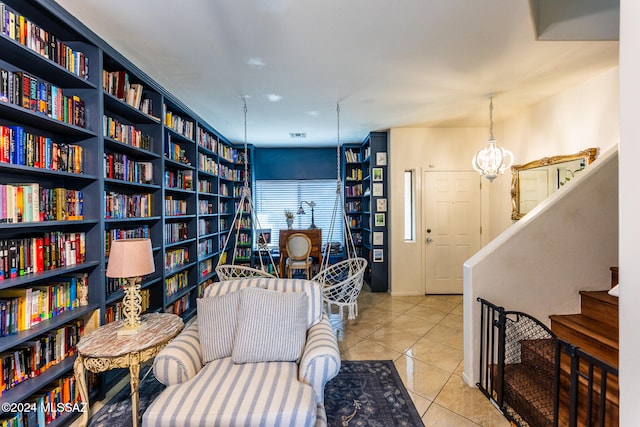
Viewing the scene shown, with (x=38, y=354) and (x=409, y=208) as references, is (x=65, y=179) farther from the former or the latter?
(x=409, y=208)

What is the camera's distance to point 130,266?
6.17ft

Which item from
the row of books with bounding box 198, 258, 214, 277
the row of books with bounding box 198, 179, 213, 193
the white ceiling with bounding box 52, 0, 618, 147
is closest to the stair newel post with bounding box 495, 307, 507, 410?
the white ceiling with bounding box 52, 0, 618, 147

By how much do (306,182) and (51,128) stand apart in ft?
13.8

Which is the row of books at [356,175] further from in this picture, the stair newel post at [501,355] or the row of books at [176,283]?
the stair newel post at [501,355]

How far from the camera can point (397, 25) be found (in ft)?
6.47

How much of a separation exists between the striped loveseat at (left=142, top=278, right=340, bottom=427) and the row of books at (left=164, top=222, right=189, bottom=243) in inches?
62.2

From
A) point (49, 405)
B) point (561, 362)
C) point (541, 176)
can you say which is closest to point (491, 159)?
point (541, 176)

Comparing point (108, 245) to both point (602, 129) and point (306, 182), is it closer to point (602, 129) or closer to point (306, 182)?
point (306, 182)

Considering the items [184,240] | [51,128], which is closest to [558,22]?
[51,128]

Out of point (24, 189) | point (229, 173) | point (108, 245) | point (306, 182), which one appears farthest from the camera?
point (306, 182)

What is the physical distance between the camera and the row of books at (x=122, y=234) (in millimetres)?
2376

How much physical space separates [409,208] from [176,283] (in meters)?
3.47

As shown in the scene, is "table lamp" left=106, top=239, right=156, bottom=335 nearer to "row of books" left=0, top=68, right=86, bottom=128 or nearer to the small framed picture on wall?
"row of books" left=0, top=68, right=86, bottom=128

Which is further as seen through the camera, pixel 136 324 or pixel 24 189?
pixel 136 324
